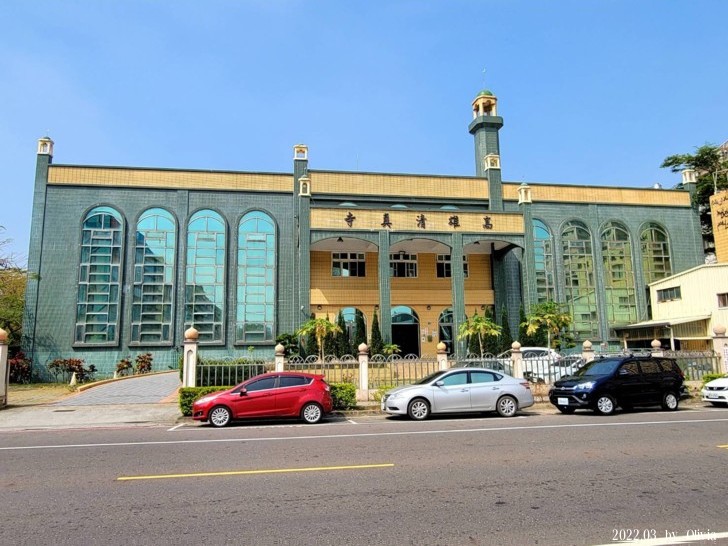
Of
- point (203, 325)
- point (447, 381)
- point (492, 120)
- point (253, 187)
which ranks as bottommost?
point (447, 381)

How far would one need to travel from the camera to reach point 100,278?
1112 inches

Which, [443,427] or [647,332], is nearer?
[443,427]

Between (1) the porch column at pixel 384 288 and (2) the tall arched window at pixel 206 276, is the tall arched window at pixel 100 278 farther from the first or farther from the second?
(1) the porch column at pixel 384 288

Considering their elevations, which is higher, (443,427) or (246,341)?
(246,341)

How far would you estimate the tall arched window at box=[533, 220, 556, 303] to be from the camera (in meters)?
31.8

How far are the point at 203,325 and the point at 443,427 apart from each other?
806 inches

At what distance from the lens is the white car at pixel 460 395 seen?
1295cm

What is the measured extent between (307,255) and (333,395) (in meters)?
12.7

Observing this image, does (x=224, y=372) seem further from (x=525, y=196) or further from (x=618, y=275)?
(x=618, y=275)

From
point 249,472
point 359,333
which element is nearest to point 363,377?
point 249,472

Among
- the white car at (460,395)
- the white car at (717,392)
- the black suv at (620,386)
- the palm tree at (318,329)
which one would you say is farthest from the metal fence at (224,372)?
the white car at (717,392)

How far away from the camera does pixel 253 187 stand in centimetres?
3025

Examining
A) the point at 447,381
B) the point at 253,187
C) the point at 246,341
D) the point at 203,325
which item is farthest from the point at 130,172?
the point at 447,381

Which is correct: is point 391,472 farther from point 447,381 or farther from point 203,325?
point 203,325
